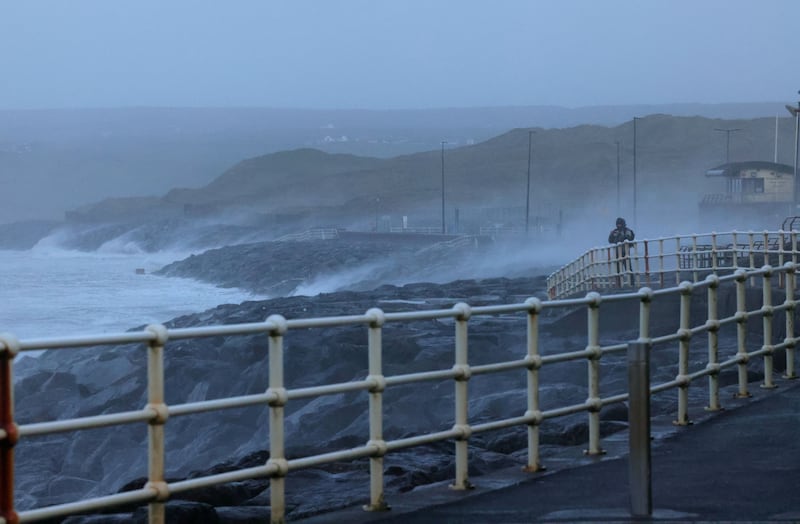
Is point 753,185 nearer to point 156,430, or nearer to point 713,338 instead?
point 713,338

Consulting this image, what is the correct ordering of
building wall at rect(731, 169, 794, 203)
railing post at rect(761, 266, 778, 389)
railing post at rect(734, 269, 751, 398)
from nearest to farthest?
1. railing post at rect(734, 269, 751, 398)
2. railing post at rect(761, 266, 778, 389)
3. building wall at rect(731, 169, 794, 203)

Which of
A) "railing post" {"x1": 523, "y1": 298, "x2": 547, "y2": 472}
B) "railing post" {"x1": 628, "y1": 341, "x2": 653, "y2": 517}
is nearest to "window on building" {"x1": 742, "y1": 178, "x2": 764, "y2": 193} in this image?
"railing post" {"x1": 523, "y1": 298, "x2": 547, "y2": 472}

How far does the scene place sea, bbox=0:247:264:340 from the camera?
10100 centimetres

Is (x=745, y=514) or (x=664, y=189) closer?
(x=745, y=514)

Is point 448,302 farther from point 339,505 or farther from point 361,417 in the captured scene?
point 339,505

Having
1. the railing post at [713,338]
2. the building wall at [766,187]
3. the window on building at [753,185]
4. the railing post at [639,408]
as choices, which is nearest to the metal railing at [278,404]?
the railing post at [713,338]

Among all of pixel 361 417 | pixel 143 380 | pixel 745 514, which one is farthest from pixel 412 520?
pixel 143 380

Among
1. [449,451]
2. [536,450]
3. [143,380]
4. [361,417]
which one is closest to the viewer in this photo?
[536,450]

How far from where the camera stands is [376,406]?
8344 millimetres

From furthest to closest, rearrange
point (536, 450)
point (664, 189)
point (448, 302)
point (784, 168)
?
point (664, 189) → point (784, 168) → point (448, 302) → point (536, 450)

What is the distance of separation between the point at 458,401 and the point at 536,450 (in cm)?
111

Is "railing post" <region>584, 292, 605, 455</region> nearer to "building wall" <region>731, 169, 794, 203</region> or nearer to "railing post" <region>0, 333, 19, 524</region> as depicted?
"railing post" <region>0, 333, 19, 524</region>

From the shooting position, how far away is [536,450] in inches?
386

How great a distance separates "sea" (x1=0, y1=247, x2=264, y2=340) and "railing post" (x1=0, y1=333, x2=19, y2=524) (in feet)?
263
